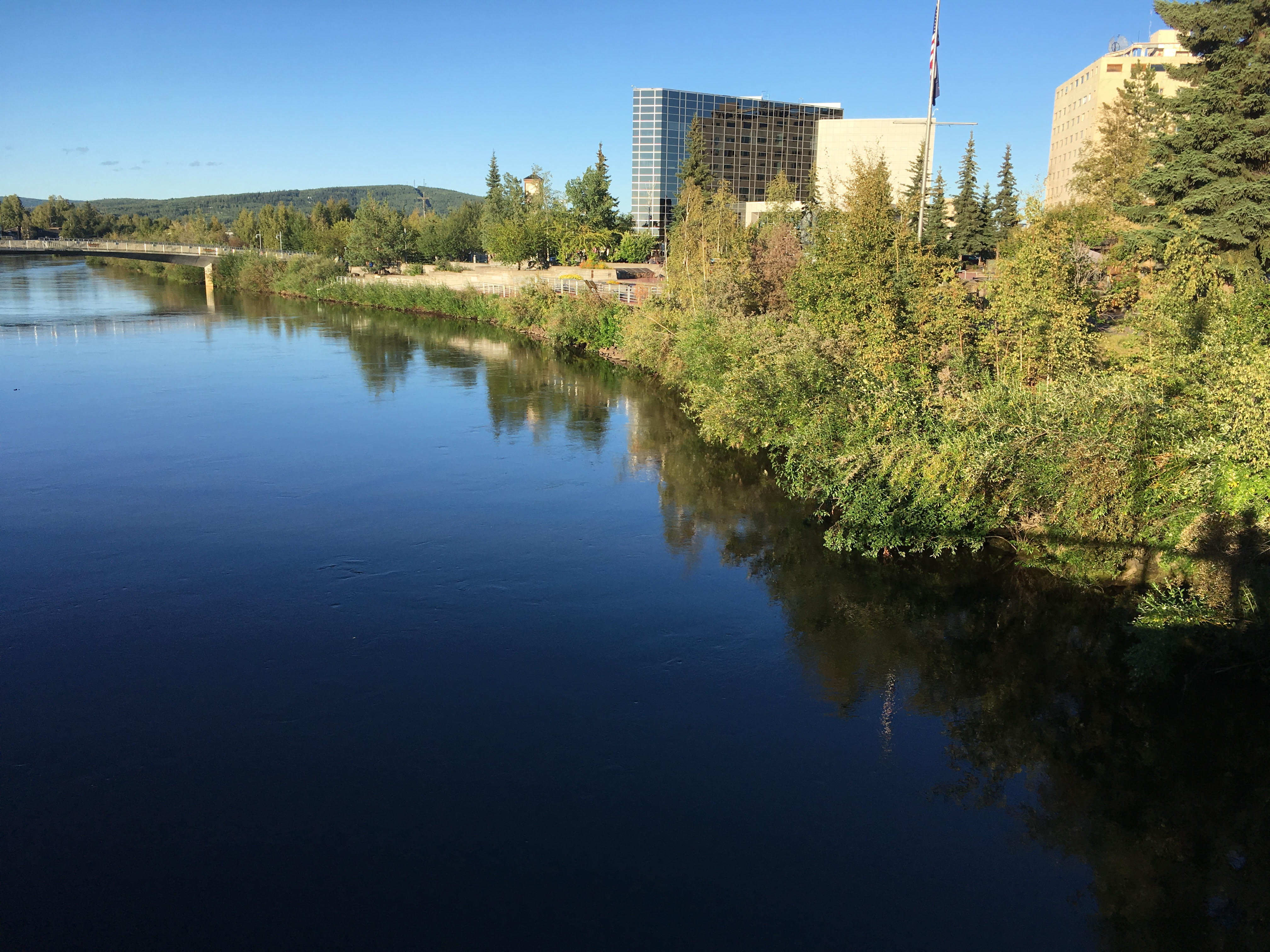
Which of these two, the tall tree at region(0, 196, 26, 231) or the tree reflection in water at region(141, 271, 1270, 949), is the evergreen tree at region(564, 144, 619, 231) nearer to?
the tree reflection in water at region(141, 271, 1270, 949)

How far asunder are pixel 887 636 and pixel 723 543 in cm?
477

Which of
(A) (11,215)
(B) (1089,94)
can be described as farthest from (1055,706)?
(A) (11,215)

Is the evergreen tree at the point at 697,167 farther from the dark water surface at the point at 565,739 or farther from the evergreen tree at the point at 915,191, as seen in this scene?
the dark water surface at the point at 565,739

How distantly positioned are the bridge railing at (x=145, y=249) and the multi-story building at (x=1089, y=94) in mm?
76459

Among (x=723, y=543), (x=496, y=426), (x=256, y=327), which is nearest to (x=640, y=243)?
(x=256, y=327)

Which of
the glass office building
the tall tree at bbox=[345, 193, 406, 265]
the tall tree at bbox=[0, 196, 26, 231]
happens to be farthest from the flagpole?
the tall tree at bbox=[0, 196, 26, 231]

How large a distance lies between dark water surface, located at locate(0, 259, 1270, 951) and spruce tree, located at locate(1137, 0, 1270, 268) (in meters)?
13.9

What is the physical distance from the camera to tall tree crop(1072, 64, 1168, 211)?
3816 centimetres

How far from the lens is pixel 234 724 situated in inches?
464

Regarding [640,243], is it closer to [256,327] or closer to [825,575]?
[256,327]

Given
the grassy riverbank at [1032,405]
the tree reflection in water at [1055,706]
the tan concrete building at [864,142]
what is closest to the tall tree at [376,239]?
the tan concrete building at [864,142]

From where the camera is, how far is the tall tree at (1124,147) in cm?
3816

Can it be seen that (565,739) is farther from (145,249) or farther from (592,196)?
(145,249)

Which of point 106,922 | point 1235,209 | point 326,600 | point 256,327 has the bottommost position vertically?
point 106,922
